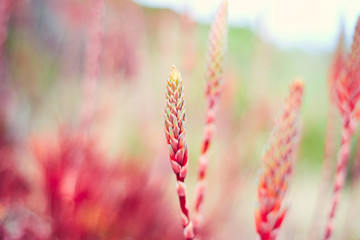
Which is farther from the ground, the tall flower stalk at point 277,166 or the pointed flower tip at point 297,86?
the pointed flower tip at point 297,86

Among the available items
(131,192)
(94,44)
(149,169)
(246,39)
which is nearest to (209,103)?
(94,44)

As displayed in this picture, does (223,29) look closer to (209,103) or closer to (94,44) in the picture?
(209,103)

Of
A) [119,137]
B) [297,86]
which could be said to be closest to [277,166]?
[297,86]

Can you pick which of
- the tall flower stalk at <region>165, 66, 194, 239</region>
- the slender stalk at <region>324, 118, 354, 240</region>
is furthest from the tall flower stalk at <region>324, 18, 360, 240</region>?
the tall flower stalk at <region>165, 66, 194, 239</region>

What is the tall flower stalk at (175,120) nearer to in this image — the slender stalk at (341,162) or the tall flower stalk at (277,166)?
the tall flower stalk at (277,166)

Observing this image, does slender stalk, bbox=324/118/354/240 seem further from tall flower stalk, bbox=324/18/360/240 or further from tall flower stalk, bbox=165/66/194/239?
tall flower stalk, bbox=165/66/194/239

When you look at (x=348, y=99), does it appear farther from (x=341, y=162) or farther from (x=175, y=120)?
(x=175, y=120)

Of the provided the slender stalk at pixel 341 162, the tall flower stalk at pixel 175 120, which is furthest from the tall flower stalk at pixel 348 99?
the tall flower stalk at pixel 175 120
